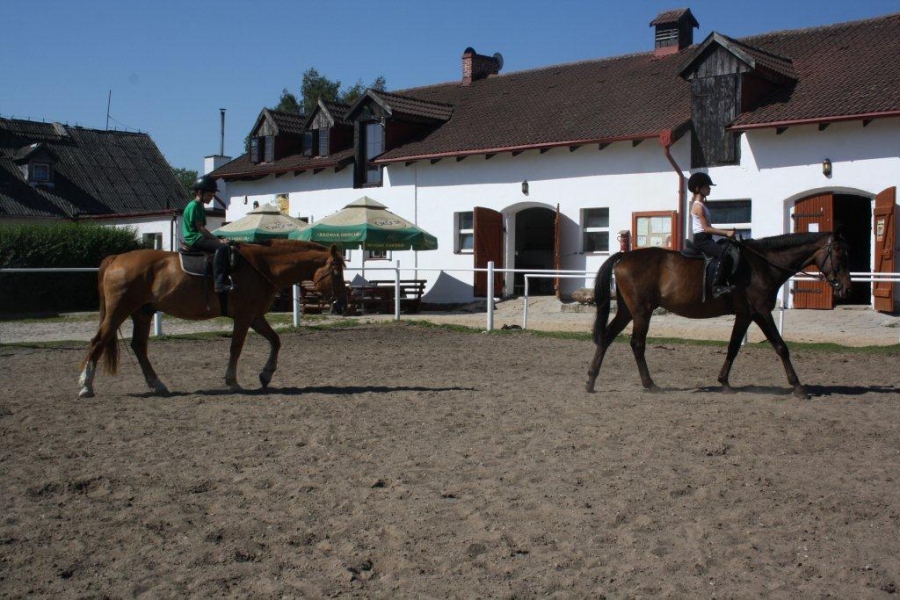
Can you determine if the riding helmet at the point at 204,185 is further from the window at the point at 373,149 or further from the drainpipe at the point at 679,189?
the window at the point at 373,149

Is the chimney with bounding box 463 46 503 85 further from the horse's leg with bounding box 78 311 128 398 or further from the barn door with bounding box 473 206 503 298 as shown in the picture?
the horse's leg with bounding box 78 311 128 398

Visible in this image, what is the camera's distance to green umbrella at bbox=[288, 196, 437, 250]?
73.3ft

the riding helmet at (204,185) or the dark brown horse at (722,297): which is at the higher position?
the riding helmet at (204,185)

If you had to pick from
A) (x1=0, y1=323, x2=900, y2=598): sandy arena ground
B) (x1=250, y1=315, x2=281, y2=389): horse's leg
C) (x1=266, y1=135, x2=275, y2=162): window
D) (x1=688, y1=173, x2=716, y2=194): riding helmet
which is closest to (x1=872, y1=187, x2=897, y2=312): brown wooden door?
(x1=0, y1=323, x2=900, y2=598): sandy arena ground

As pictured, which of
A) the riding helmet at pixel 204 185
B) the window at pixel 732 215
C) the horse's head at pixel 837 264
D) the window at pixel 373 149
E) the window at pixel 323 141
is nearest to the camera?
the horse's head at pixel 837 264

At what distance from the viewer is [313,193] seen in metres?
31.1

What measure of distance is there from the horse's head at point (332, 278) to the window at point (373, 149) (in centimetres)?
1863

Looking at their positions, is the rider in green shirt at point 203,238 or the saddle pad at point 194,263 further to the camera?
the saddle pad at point 194,263

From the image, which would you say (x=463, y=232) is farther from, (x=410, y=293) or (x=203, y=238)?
(x=203, y=238)

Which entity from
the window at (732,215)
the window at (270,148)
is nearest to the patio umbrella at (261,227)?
the window at (270,148)

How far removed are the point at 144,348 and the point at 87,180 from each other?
116ft

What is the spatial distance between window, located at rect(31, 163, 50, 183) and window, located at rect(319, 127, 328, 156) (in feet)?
52.2

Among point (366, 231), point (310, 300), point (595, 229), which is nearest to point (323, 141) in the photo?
point (310, 300)

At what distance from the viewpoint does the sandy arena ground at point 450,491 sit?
4.41 meters
